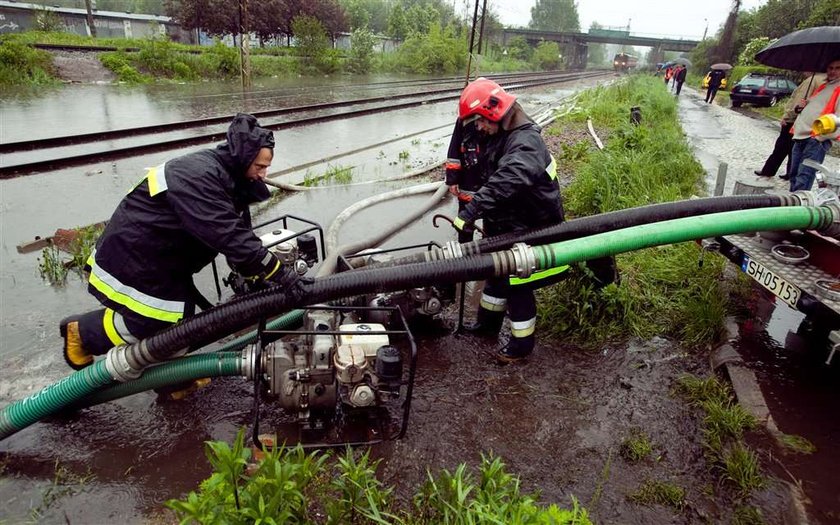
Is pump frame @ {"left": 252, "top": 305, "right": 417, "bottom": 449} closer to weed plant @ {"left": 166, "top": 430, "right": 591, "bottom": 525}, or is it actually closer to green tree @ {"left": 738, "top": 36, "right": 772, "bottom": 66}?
weed plant @ {"left": 166, "top": 430, "right": 591, "bottom": 525}

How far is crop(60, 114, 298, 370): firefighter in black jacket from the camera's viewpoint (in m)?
2.46

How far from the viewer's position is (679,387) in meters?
3.42

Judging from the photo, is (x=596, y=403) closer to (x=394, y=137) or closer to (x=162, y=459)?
(x=162, y=459)

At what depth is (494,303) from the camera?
150 inches

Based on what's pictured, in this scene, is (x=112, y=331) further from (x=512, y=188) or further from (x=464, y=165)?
(x=464, y=165)

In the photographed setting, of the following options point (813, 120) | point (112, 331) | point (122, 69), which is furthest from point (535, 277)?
point (122, 69)

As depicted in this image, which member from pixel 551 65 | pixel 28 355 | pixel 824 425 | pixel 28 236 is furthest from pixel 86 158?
pixel 551 65

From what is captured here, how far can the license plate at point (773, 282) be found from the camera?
3018 millimetres

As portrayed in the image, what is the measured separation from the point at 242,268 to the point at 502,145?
193 centimetres

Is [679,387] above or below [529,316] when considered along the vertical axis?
below

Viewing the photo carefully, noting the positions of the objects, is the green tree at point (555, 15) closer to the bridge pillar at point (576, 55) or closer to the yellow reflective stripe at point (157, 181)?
the bridge pillar at point (576, 55)

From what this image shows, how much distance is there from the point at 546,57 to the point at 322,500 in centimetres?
7641

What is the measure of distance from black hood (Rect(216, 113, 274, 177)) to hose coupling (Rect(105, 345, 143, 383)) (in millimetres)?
1113

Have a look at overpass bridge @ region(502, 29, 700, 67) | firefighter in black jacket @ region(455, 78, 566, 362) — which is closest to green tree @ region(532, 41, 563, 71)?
overpass bridge @ region(502, 29, 700, 67)
